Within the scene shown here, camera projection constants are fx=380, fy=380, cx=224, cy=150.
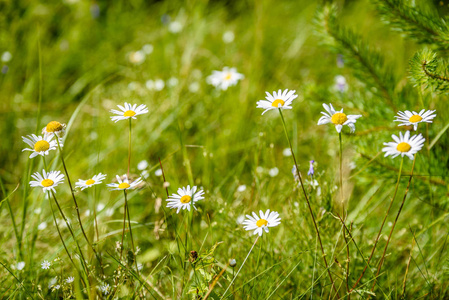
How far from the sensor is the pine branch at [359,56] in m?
1.60

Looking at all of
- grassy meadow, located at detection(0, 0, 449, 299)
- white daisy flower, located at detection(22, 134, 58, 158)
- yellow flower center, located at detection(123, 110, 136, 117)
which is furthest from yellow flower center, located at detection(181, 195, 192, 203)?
white daisy flower, located at detection(22, 134, 58, 158)

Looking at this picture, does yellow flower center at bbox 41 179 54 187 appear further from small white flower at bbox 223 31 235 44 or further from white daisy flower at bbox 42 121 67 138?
small white flower at bbox 223 31 235 44

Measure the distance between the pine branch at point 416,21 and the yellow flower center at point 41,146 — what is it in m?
1.26

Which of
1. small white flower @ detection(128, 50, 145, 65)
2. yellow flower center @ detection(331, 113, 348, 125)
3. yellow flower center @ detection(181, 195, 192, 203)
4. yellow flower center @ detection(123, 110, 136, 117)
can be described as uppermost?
small white flower @ detection(128, 50, 145, 65)

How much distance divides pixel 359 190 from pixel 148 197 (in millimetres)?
1186

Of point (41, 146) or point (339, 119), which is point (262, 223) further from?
point (41, 146)

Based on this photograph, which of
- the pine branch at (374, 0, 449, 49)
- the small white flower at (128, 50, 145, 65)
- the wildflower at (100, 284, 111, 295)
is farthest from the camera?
the small white flower at (128, 50, 145, 65)

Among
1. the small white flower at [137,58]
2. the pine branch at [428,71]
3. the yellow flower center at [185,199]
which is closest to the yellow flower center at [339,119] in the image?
the pine branch at [428,71]

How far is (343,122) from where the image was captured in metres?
Result: 1.09

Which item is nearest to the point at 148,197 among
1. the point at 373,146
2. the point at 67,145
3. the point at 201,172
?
the point at 201,172

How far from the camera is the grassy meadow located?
53.5 inches

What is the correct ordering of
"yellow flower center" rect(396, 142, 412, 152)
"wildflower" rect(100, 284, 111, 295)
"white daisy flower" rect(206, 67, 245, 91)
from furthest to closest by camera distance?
"white daisy flower" rect(206, 67, 245, 91) → "wildflower" rect(100, 284, 111, 295) → "yellow flower center" rect(396, 142, 412, 152)

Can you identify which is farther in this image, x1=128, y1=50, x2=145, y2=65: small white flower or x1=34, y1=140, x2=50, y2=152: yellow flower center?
x1=128, y1=50, x2=145, y2=65: small white flower

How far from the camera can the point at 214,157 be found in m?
2.20
